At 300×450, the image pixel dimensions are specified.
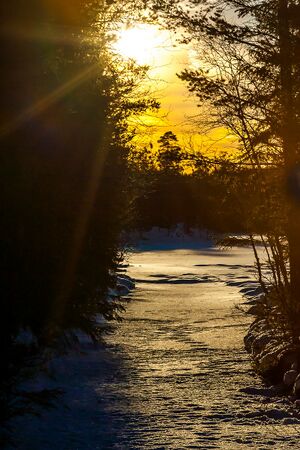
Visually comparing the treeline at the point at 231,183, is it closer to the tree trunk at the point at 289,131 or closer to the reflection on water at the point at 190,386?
the tree trunk at the point at 289,131

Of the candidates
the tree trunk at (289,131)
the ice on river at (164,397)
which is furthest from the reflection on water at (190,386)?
the tree trunk at (289,131)

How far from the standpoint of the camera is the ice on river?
885cm

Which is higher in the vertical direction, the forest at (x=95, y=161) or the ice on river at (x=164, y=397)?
the forest at (x=95, y=161)

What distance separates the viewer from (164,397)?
36.6ft

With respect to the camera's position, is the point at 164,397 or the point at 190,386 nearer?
the point at 164,397

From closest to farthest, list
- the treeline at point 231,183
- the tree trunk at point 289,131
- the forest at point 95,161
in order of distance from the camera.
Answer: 1. the forest at point 95,161
2. the tree trunk at point 289,131
3. the treeline at point 231,183

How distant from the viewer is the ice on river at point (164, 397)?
8.85m

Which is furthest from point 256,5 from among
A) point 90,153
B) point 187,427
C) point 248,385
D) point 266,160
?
point 187,427

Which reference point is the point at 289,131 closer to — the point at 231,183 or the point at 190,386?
the point at 231,183

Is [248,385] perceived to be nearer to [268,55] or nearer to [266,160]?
[266,160]

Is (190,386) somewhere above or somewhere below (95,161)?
below

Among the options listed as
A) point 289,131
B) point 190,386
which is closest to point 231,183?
point 289,131

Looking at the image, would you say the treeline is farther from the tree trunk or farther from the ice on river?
the ice on river

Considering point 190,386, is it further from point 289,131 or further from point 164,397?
point 289,131
